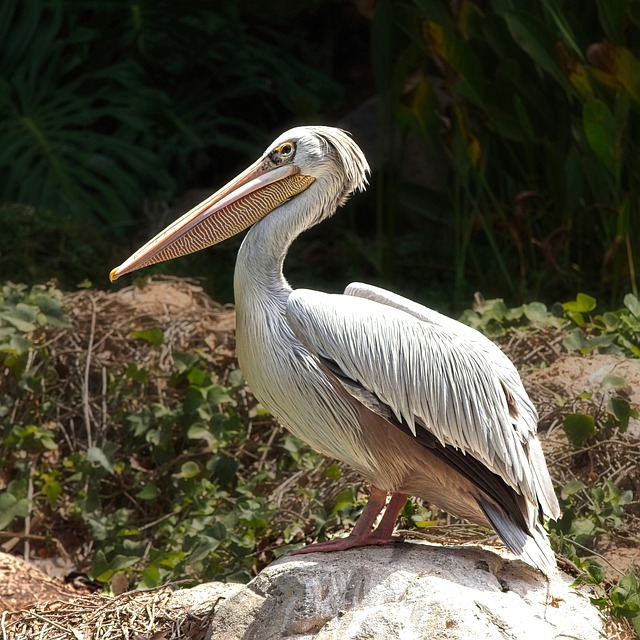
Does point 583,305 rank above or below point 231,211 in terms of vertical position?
→ below

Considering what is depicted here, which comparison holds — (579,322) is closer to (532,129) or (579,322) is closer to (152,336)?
(532,129)

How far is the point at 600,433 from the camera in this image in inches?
181

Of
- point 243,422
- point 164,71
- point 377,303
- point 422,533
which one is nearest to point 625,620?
point 422,533

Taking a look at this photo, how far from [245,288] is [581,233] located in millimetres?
3779

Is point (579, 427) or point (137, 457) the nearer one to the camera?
point (579, 427)

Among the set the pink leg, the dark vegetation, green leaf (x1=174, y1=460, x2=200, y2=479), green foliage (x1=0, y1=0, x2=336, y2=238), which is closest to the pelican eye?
the pink leg

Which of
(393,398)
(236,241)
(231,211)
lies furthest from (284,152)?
(236,241)

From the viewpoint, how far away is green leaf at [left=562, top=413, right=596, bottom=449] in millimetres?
4473

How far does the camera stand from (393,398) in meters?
3.42

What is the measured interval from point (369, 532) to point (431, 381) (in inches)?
20.0

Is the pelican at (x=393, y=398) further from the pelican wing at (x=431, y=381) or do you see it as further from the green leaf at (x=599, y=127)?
the green leaf at (x=599, y=127)

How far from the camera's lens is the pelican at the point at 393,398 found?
11.2 feet

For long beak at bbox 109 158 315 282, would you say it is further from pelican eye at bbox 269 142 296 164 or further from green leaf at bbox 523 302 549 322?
green leaf at bbox 523 302 549 322

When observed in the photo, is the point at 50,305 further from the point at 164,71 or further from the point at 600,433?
the point at 164,71
